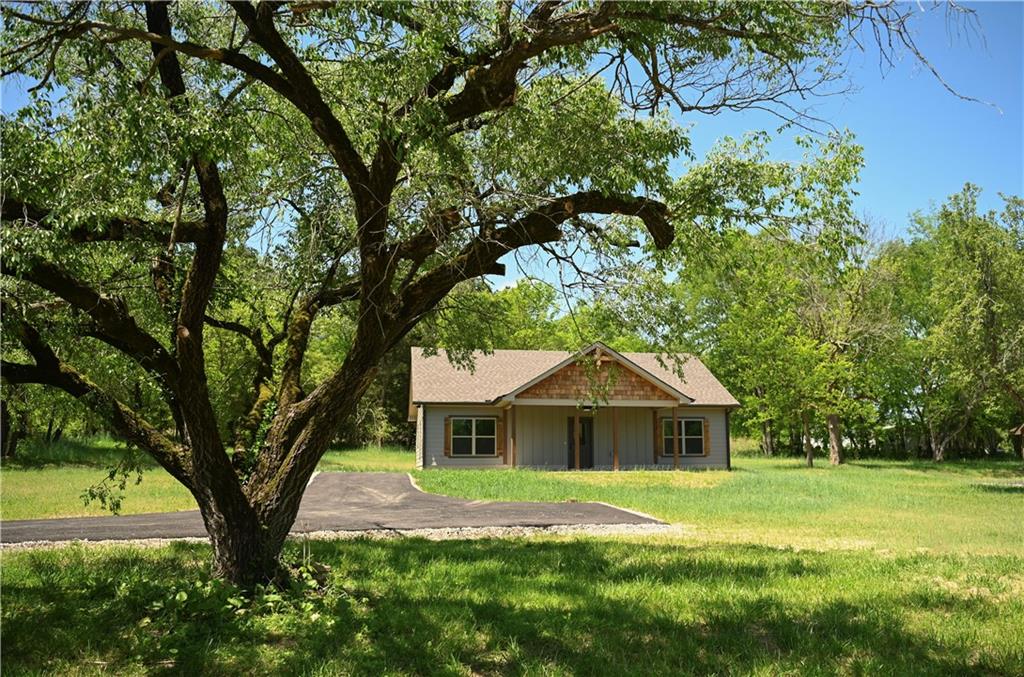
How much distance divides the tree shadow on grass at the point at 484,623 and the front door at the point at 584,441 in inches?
873

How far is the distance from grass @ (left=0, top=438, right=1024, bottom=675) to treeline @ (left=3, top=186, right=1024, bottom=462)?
1.84 m

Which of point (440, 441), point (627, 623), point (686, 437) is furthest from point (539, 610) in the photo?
point (686, 437)

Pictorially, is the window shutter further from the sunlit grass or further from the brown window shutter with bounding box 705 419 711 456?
the brown window shutter with bounding box 705 419 711 456

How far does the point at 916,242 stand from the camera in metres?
48.9

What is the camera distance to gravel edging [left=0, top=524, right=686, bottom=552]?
10180mm

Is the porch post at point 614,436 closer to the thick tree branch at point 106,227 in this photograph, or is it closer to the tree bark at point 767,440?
the tree bark at point 767,440

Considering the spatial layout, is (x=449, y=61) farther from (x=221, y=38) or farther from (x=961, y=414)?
(x=961, y=414)

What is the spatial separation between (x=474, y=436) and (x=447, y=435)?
107 centimetres

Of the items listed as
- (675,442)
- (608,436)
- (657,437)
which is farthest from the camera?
(657,437)

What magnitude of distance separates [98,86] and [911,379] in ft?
159

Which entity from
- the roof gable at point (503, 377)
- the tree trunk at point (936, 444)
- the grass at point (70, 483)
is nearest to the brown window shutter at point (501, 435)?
the roof gable at point (503, 377)

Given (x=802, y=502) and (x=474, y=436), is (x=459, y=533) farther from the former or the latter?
(x=474, y=436)

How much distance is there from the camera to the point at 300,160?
834 cm

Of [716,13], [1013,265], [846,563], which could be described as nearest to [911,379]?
[1013,265]
